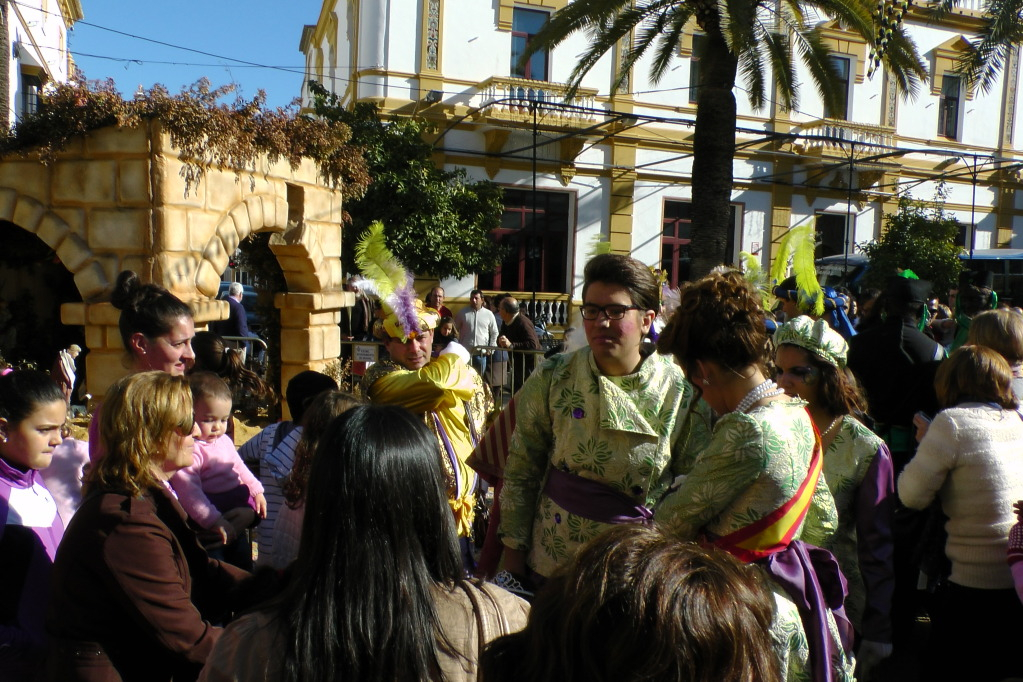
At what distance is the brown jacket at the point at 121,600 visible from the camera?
6.86 feet

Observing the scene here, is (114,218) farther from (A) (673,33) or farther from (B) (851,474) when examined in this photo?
(A) (673,33)

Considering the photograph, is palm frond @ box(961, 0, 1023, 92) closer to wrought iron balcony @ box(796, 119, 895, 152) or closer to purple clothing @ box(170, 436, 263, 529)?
purple clothing @ box(170, 436, 263, 529)

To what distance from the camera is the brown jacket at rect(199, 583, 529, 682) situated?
156 cm

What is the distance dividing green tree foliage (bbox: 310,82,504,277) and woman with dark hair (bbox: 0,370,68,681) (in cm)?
1179

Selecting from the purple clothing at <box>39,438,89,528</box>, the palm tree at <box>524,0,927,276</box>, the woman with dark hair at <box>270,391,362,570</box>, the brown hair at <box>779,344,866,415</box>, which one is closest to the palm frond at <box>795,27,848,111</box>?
the palm tree at <box>524,0,927,276</box>

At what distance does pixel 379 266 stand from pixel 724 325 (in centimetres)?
264

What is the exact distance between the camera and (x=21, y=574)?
2.57 m

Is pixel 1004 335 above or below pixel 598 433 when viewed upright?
above

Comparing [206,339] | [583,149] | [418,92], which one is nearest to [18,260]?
[206,339]

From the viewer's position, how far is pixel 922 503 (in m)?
3.36

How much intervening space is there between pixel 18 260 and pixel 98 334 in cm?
391

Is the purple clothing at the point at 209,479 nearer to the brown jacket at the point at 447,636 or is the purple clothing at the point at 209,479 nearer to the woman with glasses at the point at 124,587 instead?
the woman with glasses at the point at 124,587

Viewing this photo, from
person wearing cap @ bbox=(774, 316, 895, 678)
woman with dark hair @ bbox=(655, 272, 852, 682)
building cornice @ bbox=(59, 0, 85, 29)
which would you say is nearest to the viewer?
woman with dark hair @ bbox=(655, 272, 852, 682)

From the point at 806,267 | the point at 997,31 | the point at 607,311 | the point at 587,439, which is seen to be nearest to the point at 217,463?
the point at 587,439
